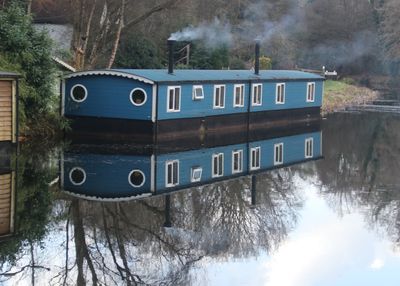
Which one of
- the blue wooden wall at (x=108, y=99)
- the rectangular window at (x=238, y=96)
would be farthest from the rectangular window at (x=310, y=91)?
the blue wooden wall at (x=108, y=99)

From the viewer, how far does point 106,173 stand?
18062mm

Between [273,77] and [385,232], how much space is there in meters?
17.4

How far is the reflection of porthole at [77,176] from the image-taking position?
55.1 ft

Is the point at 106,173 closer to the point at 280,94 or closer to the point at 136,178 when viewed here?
the point at 136,178

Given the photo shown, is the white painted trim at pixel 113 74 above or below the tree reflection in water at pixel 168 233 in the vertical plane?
above

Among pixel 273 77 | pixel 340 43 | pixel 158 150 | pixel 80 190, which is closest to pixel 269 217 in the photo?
pixel 80 190

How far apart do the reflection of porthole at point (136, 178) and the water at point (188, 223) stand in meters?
0.13

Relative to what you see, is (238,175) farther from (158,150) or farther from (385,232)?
(385,232)

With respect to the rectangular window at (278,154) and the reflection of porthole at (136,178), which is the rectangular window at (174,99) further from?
the reflection of porthole at (136,178)

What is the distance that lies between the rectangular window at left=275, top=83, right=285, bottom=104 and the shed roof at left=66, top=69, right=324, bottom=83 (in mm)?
323

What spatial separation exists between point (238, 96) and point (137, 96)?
573 centimetres

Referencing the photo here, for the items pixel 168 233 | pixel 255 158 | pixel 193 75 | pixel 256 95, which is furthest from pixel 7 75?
pixel 256 95

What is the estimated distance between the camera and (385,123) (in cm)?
3506

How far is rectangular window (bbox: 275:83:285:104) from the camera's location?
30.7 metres
